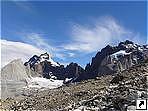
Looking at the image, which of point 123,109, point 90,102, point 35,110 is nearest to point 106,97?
point 90,102

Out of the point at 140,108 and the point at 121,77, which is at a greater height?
the point at 121,77

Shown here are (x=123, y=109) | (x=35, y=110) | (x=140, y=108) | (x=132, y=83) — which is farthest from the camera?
(x=35, y=110)

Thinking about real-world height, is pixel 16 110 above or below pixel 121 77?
below

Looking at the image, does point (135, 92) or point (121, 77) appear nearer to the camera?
point (135, 92)

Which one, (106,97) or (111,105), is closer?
(111,105)

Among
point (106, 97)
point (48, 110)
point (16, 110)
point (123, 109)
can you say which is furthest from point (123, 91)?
point (16, 110)

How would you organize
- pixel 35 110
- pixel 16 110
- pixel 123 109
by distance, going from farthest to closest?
pixel 16 110 → pixel 35 110 → pixel 123 109

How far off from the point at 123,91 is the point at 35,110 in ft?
34.6

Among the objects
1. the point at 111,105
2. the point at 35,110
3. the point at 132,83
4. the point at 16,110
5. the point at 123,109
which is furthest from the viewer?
the point at 16,110

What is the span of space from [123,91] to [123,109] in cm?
630

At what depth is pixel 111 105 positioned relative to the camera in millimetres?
29000

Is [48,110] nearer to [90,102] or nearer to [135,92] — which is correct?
[90,102]

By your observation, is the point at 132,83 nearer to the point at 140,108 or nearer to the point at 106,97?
the point at 106,97

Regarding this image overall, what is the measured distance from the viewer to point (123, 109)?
87.6 ft
